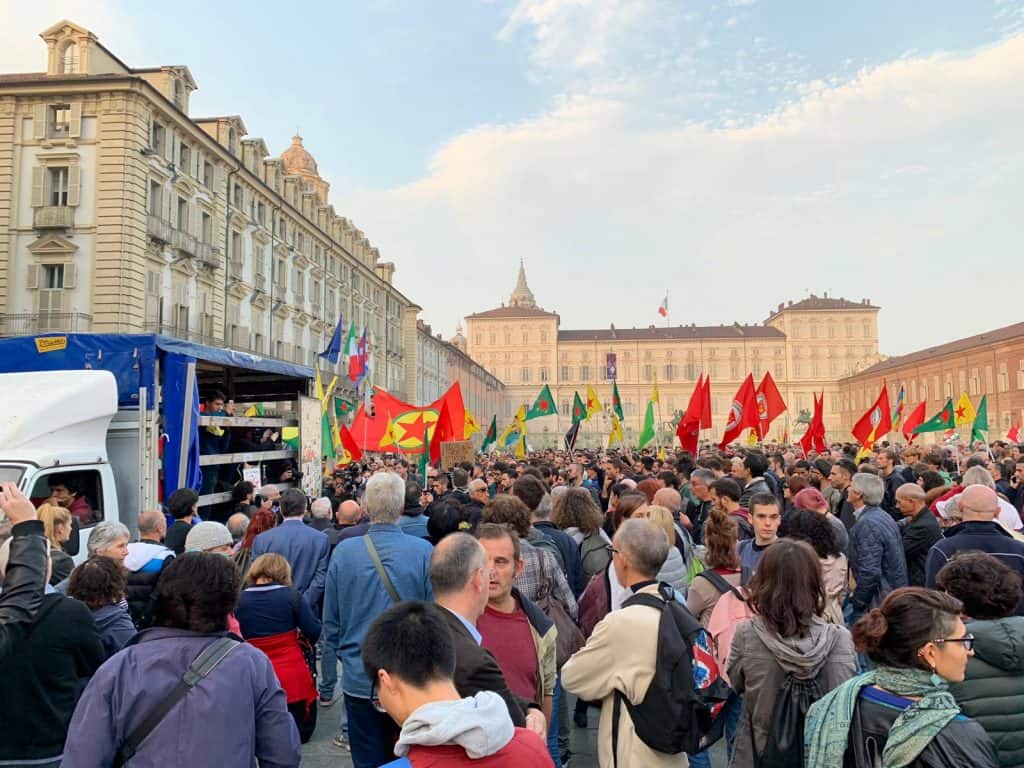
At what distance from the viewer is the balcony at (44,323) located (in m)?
25.3

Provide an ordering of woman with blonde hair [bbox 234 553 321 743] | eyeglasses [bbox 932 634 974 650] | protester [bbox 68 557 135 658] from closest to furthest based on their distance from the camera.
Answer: eyeglasses [bbox 932 634 974 650]
protester [bbox 68 557 135 658]
woman with blonde hair [bbox 234 553 321 743]

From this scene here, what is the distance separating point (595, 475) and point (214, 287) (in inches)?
889

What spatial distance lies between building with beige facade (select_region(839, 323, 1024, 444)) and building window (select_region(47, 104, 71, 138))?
50.1 meters

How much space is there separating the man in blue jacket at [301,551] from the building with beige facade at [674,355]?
9808 centimetres

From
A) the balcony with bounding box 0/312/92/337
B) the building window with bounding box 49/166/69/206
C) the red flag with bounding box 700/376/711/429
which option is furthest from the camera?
the building window with bounding box 49/166/69/206

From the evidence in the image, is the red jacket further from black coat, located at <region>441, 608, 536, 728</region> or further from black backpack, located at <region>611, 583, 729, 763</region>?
black backpack, located at <region>611, 583, 729, 763</region>

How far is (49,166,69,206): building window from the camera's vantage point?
26406 mm

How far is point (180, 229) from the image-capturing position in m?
29.3

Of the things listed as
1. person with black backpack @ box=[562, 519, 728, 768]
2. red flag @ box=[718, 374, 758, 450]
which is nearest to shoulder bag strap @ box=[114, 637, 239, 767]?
person with black backpack @ box=[562, 519, 728, 768]

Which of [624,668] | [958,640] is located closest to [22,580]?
[624,668]

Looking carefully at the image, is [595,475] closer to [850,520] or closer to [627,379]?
[850,520]

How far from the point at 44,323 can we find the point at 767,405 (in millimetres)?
24313

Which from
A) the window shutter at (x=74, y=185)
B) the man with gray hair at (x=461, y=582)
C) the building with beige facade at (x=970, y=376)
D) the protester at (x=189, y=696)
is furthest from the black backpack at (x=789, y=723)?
the building with beige facade at (x=970, y=376)

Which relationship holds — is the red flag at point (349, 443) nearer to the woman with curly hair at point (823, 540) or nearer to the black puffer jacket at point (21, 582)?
the woman with curly hair at point (823, 540)
